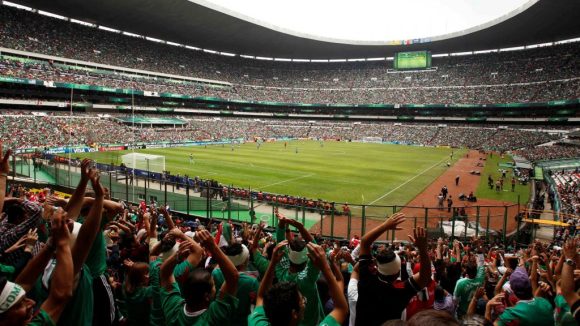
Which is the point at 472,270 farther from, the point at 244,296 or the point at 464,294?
the point at 244,296

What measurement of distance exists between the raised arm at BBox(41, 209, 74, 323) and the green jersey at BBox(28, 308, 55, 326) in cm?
3

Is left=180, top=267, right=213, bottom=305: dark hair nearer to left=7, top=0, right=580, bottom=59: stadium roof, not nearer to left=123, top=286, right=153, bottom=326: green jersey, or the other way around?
left=123, top=286, right=153, bottom=326: green jersey

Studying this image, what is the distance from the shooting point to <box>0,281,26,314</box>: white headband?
211 cm

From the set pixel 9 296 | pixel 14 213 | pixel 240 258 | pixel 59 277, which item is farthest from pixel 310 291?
pixel 14 213

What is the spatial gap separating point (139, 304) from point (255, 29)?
8195 centimetres

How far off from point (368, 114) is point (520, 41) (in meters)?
36.2

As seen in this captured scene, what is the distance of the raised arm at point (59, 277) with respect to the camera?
8.26 ft

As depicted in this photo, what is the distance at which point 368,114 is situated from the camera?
96.0 metres

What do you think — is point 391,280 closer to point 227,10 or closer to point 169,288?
point 169,288

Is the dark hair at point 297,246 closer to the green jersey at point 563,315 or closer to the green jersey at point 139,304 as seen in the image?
the green jersey at point 139,304

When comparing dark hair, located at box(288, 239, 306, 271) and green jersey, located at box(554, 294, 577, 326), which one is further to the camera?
dark hair, located at box(288, 239, 306, 271)

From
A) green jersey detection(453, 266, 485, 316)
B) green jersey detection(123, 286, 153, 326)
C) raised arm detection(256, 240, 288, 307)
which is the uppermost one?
raised arm detection(256, 240, 288, 307)

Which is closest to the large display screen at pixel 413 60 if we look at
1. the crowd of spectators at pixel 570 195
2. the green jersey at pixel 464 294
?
the crowd of spectators at pixel 570 195

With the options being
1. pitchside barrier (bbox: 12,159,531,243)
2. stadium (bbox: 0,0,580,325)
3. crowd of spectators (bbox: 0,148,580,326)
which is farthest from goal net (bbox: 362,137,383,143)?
crowd of spectators (bbox: 0,148,580,326)
